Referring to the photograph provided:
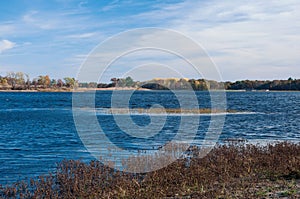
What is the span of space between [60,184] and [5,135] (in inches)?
838

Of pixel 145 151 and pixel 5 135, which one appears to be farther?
pixel 5 135

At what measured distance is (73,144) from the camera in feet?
98.6

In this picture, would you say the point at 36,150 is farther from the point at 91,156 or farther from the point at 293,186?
the point at 293,186

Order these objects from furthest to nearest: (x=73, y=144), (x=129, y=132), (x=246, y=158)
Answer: (x=129, y=132), (x=73, y=144), (x=246, y=158)

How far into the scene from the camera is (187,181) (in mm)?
15312

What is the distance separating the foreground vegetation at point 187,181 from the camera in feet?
44.0

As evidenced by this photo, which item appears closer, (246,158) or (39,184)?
(39,184)

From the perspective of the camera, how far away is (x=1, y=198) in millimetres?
14625

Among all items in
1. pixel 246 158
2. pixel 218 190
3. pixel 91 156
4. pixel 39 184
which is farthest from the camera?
pixel 91 156

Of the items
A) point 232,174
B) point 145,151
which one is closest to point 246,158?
point 232,174

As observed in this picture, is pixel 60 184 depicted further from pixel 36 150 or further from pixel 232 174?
pixel 36 150

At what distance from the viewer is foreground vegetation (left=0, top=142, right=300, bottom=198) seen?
44.0ft

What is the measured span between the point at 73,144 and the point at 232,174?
53.4 ft

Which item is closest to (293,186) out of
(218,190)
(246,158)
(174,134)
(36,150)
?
(218,190)
